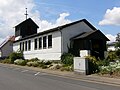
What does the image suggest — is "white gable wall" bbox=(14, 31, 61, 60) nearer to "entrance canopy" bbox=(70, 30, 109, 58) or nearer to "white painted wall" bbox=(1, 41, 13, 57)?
"entrance canopy" bbox=(70, 30, 109, 58)

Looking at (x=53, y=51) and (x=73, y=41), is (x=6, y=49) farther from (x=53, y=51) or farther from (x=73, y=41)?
(x=73, y=41)

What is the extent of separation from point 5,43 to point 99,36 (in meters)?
43.9

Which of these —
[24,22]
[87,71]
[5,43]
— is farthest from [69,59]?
[5,43]

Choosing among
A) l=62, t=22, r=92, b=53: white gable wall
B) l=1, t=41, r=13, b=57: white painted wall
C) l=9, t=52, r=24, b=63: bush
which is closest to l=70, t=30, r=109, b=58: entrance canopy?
l=62, t=22, r=92, b=53: white gable wall

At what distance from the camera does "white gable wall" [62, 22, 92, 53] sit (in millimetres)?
38125

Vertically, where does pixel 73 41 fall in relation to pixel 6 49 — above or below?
below

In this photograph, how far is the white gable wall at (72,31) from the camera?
3812 cm

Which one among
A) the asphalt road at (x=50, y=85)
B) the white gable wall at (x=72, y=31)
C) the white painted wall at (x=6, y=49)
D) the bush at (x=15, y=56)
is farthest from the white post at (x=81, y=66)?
the white painted wall at (x=6, y=49)

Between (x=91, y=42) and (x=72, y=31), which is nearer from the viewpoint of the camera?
(x=91, y=42)

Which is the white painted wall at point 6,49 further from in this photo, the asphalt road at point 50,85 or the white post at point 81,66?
the asphalt road at point 50,85

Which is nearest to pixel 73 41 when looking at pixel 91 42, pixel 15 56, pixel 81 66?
pixel 91 42

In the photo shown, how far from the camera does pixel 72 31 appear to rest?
38969mm

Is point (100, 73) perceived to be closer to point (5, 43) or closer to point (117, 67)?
point (117, 67)

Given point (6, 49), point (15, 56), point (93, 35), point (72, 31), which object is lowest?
point (15, 56)
